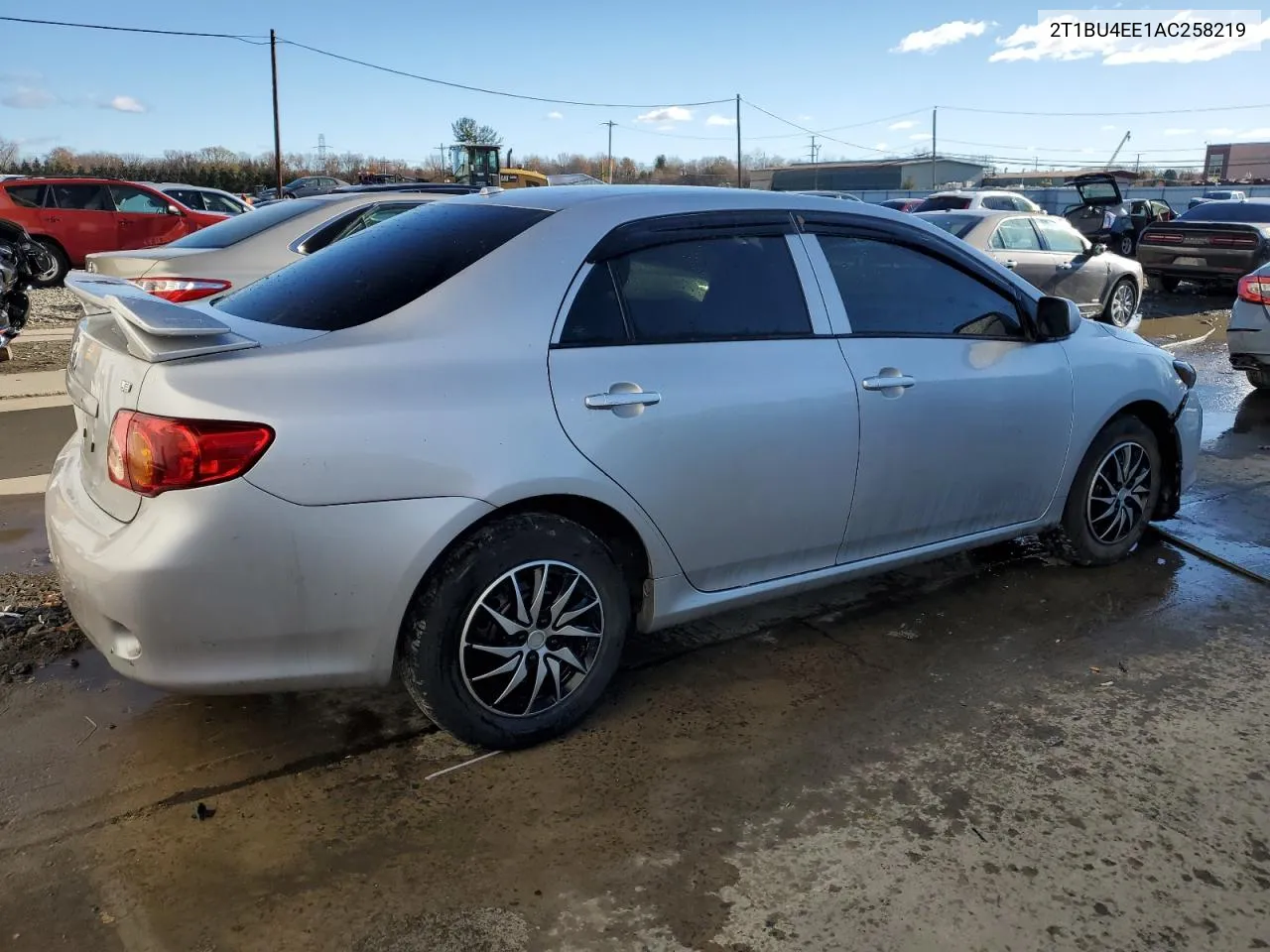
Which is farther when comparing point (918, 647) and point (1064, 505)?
point (1064, 505)

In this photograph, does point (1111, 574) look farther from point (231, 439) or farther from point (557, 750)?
point (231, 439)

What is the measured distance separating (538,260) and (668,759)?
5.06 feet

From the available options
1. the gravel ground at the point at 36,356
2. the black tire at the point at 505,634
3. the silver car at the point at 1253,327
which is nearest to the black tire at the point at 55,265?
the gravel ground at the point at 36,356

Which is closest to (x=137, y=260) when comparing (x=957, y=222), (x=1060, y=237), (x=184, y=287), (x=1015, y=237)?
(x=184, y=287)

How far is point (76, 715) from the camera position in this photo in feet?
10.8

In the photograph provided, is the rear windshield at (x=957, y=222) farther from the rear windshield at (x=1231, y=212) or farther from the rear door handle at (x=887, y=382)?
the rear door handle at (x=887, y=382)

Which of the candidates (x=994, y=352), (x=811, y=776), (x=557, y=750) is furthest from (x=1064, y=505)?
(x=557, y=750)

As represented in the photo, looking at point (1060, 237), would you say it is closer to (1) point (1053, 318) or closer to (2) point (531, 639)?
(1) point (1053, 318)

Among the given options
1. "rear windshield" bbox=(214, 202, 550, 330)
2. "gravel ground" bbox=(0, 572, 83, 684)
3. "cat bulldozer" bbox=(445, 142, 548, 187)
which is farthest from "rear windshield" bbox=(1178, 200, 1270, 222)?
"cat bulldozer" bbox=(445, 142, 548, 187)

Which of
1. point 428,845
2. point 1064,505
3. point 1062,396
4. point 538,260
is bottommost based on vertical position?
point 428,845

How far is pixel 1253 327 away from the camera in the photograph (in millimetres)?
8250

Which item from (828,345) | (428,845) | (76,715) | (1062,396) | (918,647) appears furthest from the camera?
(1062,396)

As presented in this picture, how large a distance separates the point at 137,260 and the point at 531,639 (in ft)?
16.7

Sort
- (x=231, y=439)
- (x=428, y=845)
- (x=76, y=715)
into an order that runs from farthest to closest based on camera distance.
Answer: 1. (x=76, y=715)
2. (x=428, y=845)
3. (x=231, y=439)
